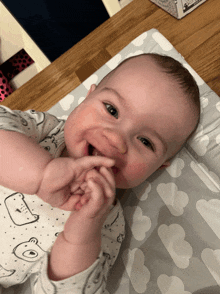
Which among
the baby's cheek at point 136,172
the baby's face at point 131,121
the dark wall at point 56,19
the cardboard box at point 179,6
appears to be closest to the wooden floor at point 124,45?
the cardboard box at point 179,6

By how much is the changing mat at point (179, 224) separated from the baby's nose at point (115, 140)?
0.35 meters

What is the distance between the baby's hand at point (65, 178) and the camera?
470 mm

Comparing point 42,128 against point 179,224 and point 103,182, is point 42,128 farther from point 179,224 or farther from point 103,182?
point 179,224

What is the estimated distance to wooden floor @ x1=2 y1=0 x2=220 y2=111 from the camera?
3.15ft

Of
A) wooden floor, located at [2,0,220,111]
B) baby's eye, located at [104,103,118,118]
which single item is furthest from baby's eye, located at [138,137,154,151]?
wooden floor, located at [2,0,220,111]

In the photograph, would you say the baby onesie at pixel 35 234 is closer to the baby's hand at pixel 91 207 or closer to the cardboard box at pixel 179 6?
the baby's hand at pixel 91 207

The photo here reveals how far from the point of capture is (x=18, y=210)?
0.64m

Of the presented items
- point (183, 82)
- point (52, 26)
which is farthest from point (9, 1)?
point (183, 82)

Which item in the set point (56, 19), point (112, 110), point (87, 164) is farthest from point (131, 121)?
point (56, 19)

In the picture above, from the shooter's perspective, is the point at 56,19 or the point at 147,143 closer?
the point at 147,143

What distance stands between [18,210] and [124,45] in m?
0.80

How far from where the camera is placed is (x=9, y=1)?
1069 mm

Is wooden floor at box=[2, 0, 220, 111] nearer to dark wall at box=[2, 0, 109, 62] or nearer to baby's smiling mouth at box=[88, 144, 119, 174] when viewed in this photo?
dark wall at box=[2, 0, 109, 62]

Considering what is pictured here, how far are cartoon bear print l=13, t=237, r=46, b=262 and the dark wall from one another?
→ 3.31 ft
